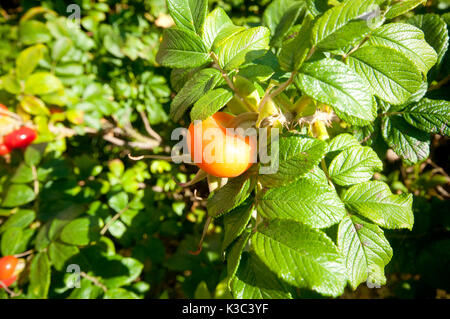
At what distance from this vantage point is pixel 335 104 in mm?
506

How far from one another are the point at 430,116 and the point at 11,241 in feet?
4.98

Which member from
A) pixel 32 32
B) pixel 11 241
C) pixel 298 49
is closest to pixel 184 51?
pixel 298 49

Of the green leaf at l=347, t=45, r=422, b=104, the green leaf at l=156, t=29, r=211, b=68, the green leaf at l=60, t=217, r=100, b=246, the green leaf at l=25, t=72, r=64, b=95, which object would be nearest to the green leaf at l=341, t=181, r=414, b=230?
the green leaf at l=347, t=45, r=422, b=104

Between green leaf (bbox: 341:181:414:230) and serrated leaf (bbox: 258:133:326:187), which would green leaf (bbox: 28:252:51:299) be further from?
green leaf (bbox: 341:181:414:230)

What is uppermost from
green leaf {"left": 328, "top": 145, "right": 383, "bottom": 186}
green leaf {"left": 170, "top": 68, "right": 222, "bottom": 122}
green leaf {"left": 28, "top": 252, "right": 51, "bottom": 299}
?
green leaf {"left": 170, "top": 68, "right": 222, "bottom": 122}

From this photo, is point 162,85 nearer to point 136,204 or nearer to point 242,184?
point 136,204

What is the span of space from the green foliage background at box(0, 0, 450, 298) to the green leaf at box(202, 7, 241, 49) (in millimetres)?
393

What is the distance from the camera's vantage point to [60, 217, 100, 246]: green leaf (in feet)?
3.65

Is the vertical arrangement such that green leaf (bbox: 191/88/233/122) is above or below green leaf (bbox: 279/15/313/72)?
below

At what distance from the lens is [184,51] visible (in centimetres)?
69

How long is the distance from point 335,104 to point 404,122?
1.50 feet

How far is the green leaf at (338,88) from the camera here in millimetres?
509

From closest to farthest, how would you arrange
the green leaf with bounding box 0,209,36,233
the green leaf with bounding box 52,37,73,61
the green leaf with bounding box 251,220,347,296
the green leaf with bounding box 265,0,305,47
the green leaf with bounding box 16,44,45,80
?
the green leaf with bounding box 251,220,347,296 < the green leaf with bounding box 265,0,305,47 < the green leaf with bounding box 0,209,36,233 < the green leaf with bounding box 16,44,45,80 < the green leaf with bounding box 52,37,73,61
